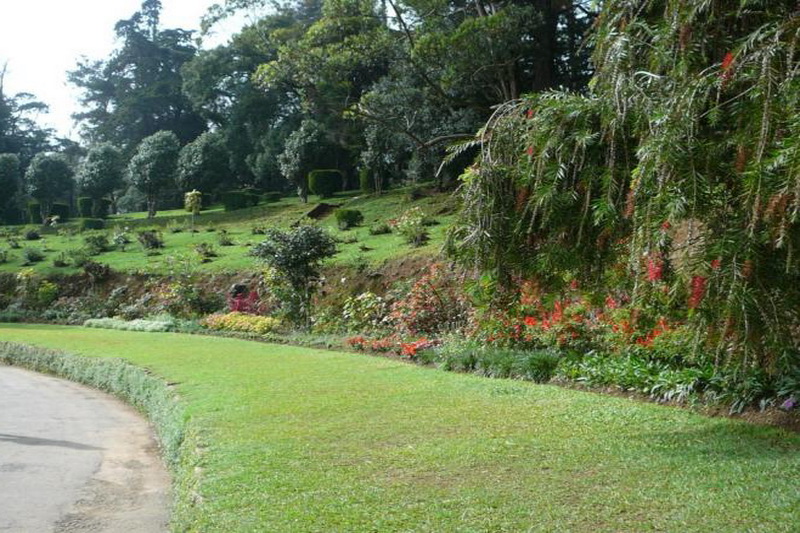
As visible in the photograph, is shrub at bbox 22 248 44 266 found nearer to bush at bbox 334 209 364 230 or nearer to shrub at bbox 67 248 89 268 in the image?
shrub at bbox 67 248 89 268

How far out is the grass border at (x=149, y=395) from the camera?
491 centimetres

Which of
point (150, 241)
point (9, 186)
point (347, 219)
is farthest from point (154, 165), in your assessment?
point (347, 219)

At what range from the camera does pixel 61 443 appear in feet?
24.4

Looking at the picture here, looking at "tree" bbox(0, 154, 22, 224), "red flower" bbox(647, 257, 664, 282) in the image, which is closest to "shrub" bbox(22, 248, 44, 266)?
"tree" bbox(0, 154, 22, 224)

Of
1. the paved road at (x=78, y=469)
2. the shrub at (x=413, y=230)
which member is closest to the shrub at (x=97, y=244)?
the shrub at (x=413, y=230)

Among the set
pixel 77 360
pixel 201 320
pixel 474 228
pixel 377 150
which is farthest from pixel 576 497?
pixel 377 150

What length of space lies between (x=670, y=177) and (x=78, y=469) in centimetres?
550

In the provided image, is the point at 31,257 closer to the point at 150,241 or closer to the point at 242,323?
the point at 150,241

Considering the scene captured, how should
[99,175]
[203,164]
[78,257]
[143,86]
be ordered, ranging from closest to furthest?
1. [78,257]
2. [203,164]
3. [99,175]
4. [143,86]

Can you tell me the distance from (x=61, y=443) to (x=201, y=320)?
1023 cm

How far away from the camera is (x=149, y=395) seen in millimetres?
9102

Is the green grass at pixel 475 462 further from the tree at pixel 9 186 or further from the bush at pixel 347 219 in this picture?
the tree at pixel 9 186

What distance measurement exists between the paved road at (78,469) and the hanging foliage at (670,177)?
3.16 meters

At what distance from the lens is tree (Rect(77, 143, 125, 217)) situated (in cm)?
3947
